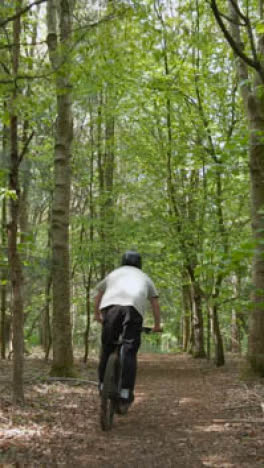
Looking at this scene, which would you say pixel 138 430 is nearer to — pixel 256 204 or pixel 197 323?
pixel 256 204

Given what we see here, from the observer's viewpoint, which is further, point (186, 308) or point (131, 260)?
point (186, 308)

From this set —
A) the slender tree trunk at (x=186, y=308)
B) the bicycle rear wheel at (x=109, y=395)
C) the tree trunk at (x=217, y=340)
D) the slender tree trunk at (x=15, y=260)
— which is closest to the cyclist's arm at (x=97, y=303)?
the bicycle rear wheel at (x=109, y=395)

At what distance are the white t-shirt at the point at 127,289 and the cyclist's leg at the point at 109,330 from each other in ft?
0.28

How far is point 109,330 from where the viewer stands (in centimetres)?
470

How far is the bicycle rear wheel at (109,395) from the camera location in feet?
14.3

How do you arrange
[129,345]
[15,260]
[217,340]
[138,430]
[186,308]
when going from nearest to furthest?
[138,430] < [129,345] < [15,260] < [217,340] < [186,308]

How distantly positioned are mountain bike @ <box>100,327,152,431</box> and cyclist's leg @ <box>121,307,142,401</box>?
0.15ft

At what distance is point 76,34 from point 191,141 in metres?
7.87

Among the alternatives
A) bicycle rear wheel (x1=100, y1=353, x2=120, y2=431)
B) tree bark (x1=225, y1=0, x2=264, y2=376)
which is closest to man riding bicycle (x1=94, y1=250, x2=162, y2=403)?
bicycle rear wheel (x1=100, y1=353, x2=120, y2=431)

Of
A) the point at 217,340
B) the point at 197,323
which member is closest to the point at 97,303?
the point at 217,340

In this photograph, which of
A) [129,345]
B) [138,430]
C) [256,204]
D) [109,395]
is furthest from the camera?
[256,204]

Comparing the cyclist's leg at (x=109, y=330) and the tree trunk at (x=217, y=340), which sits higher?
the cyclist's leg at (x=109, y=330)

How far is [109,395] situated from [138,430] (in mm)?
520

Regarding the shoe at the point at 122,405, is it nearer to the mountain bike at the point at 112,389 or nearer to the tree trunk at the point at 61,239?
the mountain bike at the point at 112,389
